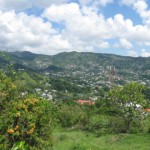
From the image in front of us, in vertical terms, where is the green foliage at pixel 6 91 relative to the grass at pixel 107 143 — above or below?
above

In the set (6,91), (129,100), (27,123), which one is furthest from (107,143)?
(27,123)

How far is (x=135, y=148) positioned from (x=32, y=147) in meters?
11.6

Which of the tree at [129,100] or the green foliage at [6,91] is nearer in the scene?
the green foliage at [6,91]

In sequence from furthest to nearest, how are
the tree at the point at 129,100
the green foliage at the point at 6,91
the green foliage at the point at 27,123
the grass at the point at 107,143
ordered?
the tree at the point at 129,100 < the grass at the point at 107,143 < the green foliage at the point at 6,91 < the green foliage at the point at 27,123

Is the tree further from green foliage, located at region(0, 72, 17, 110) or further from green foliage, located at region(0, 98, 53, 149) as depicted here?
green foliage, located at region(0, 98, 53, 149)

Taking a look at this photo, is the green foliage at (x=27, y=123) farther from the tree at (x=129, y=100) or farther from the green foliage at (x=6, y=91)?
the tree at (x=129, y=100)

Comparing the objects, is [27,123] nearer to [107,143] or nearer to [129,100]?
[107,143]

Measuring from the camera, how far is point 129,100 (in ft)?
121

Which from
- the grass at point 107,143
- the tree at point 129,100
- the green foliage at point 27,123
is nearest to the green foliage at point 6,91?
the green foliage at point 27,123

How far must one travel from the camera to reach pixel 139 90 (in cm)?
3744

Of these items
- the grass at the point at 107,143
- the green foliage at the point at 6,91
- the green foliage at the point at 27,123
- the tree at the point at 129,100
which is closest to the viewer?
the green foliage at the point at 27,123

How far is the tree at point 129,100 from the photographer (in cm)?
3675

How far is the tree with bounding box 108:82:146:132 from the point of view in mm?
36750

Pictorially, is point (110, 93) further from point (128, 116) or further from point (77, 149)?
point (77, 149)
